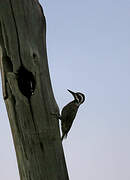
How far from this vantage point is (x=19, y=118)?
2.77 meters

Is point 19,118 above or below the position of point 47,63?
below

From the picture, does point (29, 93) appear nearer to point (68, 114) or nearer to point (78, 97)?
point (68, 114)

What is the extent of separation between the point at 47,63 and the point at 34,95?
323mm

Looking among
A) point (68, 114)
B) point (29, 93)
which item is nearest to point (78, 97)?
point (68, 114)

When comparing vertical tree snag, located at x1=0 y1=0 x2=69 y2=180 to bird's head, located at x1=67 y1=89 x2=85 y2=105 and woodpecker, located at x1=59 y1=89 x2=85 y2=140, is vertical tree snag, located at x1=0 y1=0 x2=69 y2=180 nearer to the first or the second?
woodpecker, located at x1=59 y1=89 x2=85 y2=140

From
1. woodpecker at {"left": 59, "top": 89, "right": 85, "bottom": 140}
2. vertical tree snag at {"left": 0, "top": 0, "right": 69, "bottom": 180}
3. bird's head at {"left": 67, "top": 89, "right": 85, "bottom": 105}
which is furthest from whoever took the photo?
bird's head at {"left": 67, "top": 89, "right": 85, "bottom": 105}

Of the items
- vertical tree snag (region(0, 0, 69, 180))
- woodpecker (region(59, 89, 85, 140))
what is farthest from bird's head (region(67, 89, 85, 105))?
vertical tree snag (region(0, 0, 69, 180))

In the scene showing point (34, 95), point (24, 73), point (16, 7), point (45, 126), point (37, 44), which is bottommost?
point (45, 126)

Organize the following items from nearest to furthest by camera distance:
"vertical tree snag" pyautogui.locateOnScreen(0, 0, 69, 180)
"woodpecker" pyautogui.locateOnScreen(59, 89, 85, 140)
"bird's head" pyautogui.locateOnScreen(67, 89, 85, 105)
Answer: "vertical tree snag" pyautogui.locateOnScreen(0, 0, 69, 180)
"woodpecker" pyautogui.locateOnScreen(59, 89, 85, 140)
"bird's head" pyautogui.locateOnScreen(67, 89, 85, 105)

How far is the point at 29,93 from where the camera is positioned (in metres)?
2.89

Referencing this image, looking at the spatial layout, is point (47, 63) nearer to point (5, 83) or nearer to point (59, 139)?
point (5, 83)

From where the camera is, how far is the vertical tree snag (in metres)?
2.70

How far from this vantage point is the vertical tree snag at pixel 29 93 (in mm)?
2699

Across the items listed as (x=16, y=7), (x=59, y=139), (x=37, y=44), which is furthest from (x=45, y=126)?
(x=16, y=7)
